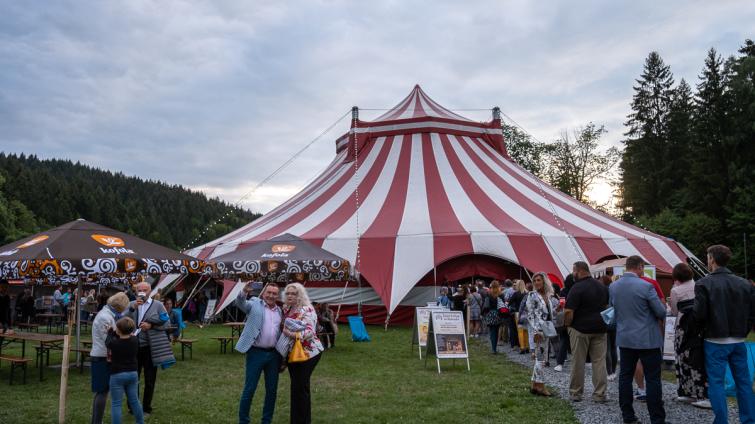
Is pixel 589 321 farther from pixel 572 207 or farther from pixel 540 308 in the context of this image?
pixel 572 207

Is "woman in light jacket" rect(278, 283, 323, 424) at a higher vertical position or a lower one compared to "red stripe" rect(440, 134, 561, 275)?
lower

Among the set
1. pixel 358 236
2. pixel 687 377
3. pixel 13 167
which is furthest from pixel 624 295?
pixel 13 167

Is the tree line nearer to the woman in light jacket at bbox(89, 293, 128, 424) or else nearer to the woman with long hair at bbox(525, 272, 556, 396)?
the woman with long hair at bbox(525, 272, 556, 396)

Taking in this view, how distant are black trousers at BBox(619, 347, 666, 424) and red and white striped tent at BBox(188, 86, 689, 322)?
7946 mm

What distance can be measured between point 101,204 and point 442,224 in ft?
191

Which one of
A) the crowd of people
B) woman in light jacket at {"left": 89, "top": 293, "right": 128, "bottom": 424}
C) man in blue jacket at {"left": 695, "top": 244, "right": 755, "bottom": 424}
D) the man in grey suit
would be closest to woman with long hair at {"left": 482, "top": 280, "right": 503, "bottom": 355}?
the crowd of people

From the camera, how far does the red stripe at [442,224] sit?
1303cm

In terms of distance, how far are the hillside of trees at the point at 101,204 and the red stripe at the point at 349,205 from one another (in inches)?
877

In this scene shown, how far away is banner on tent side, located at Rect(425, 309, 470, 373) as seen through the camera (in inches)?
293

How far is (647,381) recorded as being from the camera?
4531 mm

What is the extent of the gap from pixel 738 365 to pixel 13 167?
6584 cm

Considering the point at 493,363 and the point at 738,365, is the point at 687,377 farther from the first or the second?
the point at 493,363

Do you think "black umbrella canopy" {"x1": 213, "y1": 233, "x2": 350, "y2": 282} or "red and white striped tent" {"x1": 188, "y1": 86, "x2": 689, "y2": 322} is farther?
"red and white striped tent" {"x1": 188, "y1": 86, "x2": 689, "y2": 322}

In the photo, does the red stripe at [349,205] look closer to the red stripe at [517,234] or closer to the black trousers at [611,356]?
the red stripe at [517,234]
